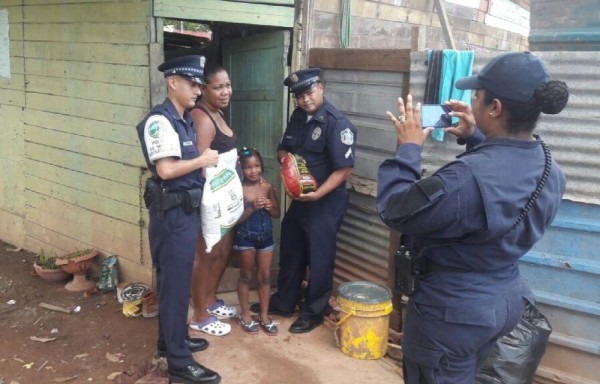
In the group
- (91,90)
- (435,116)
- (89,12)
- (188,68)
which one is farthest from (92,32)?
(435,116)

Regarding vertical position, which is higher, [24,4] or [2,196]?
[24,4]

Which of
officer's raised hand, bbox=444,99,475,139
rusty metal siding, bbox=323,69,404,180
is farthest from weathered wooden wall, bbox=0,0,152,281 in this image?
officer's raised hand, bbox=444,99,475,139

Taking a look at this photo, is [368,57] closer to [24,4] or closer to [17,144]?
[24,4]

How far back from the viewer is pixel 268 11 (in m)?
4.52

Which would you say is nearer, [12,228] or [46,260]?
[46,260]

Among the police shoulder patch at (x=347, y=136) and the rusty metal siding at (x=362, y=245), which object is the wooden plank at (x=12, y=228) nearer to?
the rusty metal siding at (x=362, y=245)

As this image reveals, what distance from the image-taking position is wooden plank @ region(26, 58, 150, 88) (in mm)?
4426

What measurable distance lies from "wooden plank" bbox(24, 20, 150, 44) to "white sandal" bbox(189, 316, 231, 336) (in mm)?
2267

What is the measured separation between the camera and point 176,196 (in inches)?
128

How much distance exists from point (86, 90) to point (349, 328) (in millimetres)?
3233

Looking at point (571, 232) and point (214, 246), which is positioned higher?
point (571, 232)

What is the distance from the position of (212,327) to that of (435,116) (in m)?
2.59

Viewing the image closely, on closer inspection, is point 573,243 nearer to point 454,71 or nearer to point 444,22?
point 454,71

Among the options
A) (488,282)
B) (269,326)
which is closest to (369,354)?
(269,326)
